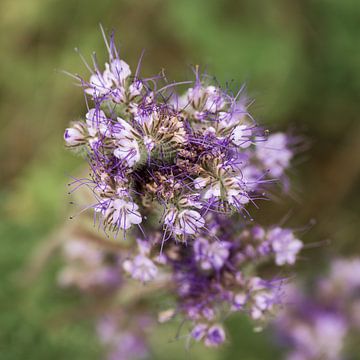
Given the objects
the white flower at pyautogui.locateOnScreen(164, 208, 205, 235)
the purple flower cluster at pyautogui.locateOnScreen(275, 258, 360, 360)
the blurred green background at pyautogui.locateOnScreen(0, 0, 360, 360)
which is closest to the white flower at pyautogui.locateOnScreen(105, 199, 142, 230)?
the white flower at pyautogui.locateOnScreen(164, 208, 205, 235)

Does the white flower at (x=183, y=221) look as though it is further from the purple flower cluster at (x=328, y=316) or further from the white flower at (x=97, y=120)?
the purple flower cluster at (x=328, y=316)

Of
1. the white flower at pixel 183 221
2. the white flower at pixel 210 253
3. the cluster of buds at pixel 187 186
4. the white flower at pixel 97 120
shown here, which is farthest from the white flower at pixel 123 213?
the white flower at pixel 210 253

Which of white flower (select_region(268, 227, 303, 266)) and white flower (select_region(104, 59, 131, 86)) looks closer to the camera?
white flower (select_region(104, 59, 131, 86))

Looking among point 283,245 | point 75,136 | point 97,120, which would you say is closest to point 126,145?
point 97,120

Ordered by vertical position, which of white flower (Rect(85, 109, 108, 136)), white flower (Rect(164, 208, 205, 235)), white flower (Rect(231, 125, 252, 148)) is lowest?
white flower (Rect(164, 208, 205, 235))

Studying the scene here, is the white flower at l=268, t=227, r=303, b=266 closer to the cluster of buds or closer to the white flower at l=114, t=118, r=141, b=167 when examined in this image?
the cluster of buds

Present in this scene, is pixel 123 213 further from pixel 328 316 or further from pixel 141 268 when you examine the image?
pixel 328 316

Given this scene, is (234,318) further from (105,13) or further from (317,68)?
(105,13)
